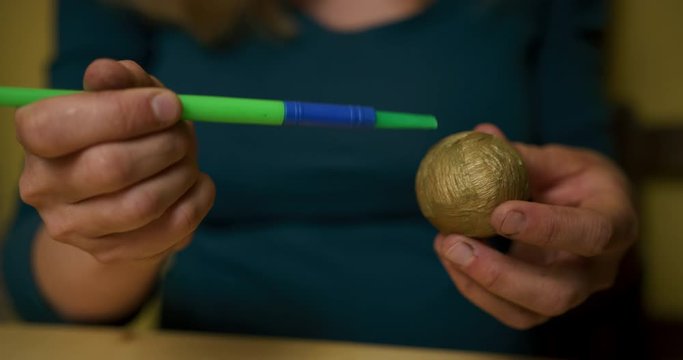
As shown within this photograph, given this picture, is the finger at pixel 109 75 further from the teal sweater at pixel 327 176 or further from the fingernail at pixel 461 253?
the teal sweater at pixel 327 176

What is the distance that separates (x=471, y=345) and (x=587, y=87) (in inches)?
18.1

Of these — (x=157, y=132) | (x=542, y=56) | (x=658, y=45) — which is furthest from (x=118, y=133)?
(x=658, y=45)

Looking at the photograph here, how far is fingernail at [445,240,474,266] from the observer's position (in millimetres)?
504

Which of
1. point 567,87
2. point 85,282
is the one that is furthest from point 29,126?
point 567,87

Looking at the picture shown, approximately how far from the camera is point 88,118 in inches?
14.6

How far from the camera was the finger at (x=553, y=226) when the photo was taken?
0.45 m

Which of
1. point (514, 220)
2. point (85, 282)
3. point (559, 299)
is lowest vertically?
point (85, 282)

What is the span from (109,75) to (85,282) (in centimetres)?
33

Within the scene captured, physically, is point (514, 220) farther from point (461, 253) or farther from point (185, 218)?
point (185, 218)

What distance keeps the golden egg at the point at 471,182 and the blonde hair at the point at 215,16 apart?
0.37 m

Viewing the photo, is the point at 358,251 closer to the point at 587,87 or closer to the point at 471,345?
the point at 471,345

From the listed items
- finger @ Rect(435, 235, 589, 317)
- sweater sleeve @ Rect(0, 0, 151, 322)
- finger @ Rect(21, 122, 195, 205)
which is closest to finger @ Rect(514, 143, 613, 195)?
finger @ Rect(435, 235, 589, 317)

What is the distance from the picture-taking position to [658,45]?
3.90 feet

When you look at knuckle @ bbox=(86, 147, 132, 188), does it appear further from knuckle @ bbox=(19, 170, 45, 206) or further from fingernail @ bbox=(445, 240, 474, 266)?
fingernail @ bbox=(445, 240, 474, 266)
